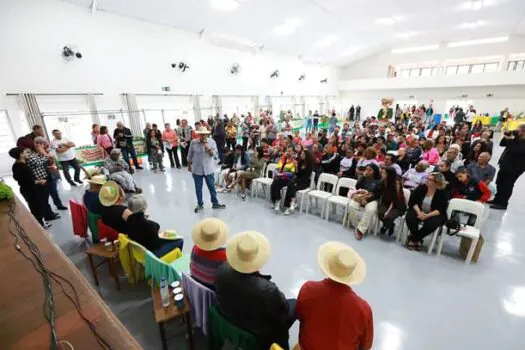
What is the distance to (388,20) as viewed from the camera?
11.4m

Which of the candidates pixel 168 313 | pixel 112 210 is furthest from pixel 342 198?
pixel 112 210

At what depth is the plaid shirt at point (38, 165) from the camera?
3524 millimetres

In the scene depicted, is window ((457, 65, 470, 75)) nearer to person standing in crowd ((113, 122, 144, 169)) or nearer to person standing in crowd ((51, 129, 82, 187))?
person standing in crowd ((113, 122, 144, 169))

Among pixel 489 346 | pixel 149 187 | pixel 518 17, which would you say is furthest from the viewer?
pixel 518 17

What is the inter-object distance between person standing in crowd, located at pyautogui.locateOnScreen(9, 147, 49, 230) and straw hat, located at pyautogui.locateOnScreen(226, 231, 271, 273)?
3.61 metres

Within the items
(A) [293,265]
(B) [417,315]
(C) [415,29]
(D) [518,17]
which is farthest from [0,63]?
(D) [518,17]

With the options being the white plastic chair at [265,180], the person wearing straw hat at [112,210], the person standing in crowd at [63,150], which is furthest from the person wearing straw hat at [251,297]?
the person standing in crowd at [63,150]

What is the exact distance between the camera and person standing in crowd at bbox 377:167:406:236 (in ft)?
11.0

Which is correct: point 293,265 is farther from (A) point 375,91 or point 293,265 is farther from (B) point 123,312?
(A) point 375,91

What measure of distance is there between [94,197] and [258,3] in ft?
28.6

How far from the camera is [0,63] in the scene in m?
6.17

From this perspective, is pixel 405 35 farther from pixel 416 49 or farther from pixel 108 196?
pixel 108 196

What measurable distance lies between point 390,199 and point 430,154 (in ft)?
6.89

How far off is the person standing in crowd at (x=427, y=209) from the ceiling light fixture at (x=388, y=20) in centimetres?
1126
